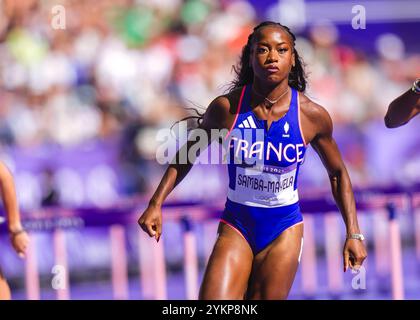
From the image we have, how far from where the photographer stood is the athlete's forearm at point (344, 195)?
5785 mm

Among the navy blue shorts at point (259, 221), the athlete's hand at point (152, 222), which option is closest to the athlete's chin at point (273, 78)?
the navy blue shorts at point (259, 221)

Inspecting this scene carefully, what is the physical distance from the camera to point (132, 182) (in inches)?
423

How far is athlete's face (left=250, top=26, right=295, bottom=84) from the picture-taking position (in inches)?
218

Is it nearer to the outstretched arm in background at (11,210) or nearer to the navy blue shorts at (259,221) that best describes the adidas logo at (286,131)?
the navy blue shorts at (259,221)

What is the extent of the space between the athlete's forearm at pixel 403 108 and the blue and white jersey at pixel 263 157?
1.71 ft

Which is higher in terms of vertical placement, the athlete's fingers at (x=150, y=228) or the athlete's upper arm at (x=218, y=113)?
the athlete's upper arm at (x=218, y=113)

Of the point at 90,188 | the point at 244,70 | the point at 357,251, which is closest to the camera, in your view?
the point at 357,251

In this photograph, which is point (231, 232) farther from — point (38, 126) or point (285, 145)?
point (38, 126)

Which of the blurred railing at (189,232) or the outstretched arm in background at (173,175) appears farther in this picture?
the blurred railing at (189,232)

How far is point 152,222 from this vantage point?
5.64 meters

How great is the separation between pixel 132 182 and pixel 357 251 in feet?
17.8

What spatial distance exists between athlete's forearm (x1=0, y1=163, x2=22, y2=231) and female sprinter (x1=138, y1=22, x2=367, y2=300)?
1.17 m

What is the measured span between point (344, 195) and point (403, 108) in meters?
0.67
